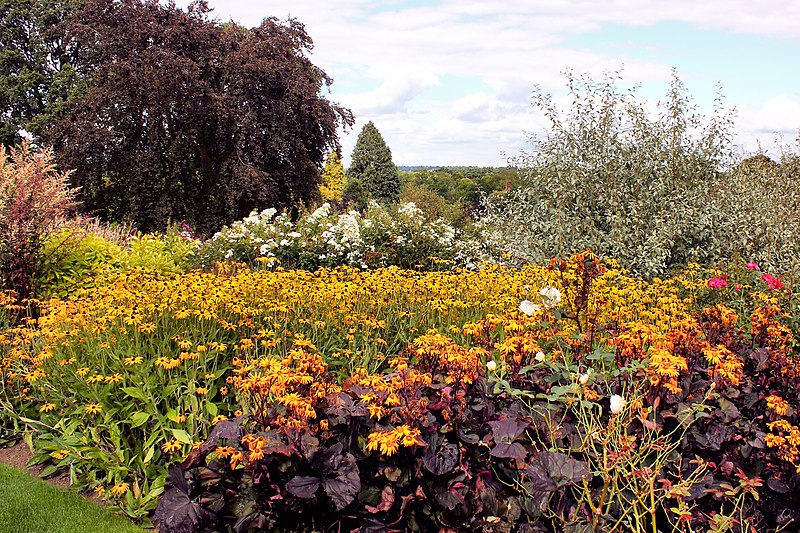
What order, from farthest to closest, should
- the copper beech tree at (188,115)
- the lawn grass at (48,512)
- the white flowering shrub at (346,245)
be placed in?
the copper beech tree at (188,115)
the white flowering shrub at (346,245)
the lawn grass at (48,512)

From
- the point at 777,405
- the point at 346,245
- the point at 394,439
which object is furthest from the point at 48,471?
the point at 346,245

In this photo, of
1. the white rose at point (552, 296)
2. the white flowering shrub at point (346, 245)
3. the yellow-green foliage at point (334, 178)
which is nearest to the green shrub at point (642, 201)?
the white flowering shrub at point (346, 245)

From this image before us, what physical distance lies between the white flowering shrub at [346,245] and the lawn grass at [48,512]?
4.42 metres

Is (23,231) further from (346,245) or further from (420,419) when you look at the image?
(420,419)

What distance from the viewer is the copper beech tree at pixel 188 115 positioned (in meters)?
14.8

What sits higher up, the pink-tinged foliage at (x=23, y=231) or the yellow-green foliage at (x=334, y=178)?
the yellow-green foliage at (x=334, y=178)

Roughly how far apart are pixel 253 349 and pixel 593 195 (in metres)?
4.37

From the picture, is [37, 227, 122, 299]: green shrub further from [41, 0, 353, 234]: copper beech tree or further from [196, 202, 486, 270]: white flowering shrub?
[41, 0, 353, 234]: copper beech tree

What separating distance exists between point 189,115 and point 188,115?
0.07 ft

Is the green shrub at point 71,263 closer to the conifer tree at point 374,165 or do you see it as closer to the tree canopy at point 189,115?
the tree canopy at point 189,115

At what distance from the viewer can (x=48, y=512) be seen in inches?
128

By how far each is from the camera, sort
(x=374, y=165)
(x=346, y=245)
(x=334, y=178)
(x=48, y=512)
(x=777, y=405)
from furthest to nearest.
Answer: (x=374, y=165) → (x=334, y=178) → (x=346, y=245) → (x=48, y=512) → (x=777, y=405)

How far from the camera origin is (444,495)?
2.36m

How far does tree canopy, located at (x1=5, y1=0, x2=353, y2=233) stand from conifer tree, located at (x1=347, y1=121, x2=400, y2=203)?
17401 millimetres
